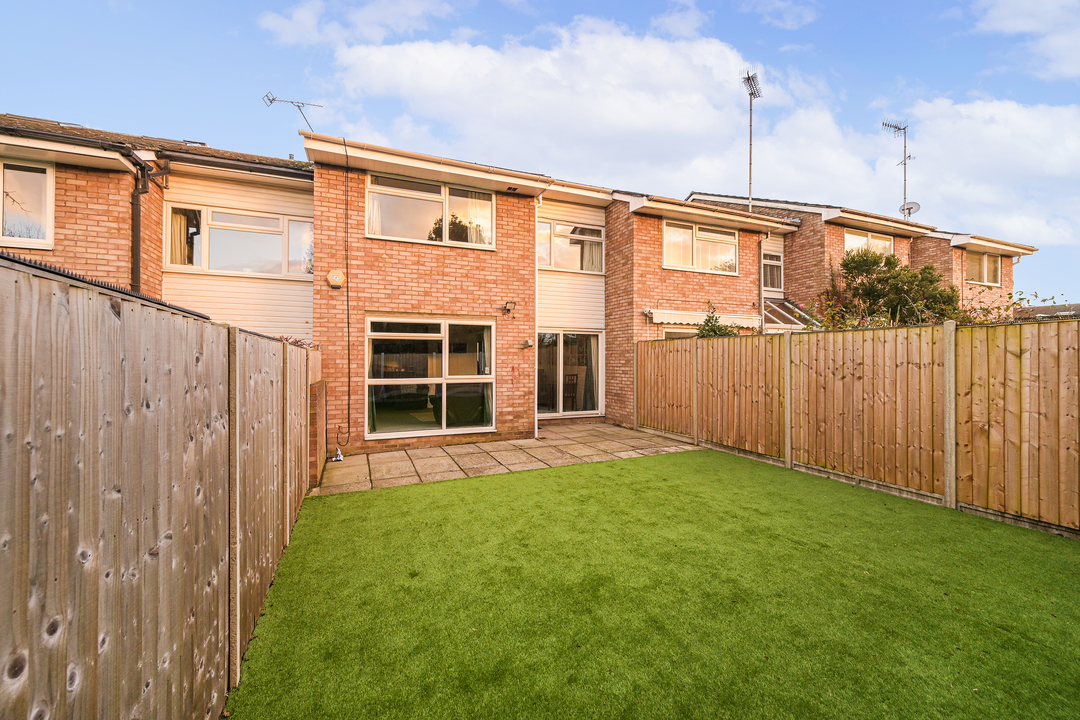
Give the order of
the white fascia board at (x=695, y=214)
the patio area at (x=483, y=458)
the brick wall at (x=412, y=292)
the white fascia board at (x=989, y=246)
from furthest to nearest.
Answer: the white fascia board at (x=989, y=246)
the white fascia board at (x=695, y=214)
the brick wall at (x=412, y=292)
the patio area at (x=483, y=458)

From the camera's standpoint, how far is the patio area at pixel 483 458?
18.5 ft

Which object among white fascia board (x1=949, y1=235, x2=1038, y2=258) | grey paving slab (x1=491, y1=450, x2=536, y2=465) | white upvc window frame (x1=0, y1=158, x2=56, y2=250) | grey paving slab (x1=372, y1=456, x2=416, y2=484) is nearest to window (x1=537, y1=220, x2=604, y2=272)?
grey paving slab (x1=491, y1=450, x2=536, y2=465)

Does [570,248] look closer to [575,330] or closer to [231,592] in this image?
[575,330]

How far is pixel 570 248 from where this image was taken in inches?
423

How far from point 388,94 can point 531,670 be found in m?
21.1

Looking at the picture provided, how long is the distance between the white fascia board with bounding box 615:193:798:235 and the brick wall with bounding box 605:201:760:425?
206 mm

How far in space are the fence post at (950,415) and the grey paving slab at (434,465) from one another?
18.7ft

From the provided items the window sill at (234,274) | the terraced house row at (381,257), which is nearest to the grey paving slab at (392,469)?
the terraced house row at (381,257)

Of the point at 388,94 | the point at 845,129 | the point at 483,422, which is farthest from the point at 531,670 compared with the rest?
the point at 845,129

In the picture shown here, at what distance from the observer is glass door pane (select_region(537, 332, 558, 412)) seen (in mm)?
10500

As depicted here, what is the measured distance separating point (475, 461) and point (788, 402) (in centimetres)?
473

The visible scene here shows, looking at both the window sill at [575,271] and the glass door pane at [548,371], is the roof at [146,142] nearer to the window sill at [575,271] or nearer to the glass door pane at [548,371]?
the window sill at [575,271]

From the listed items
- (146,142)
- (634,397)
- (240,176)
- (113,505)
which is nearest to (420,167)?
(240,176)

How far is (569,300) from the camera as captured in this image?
420 inches
